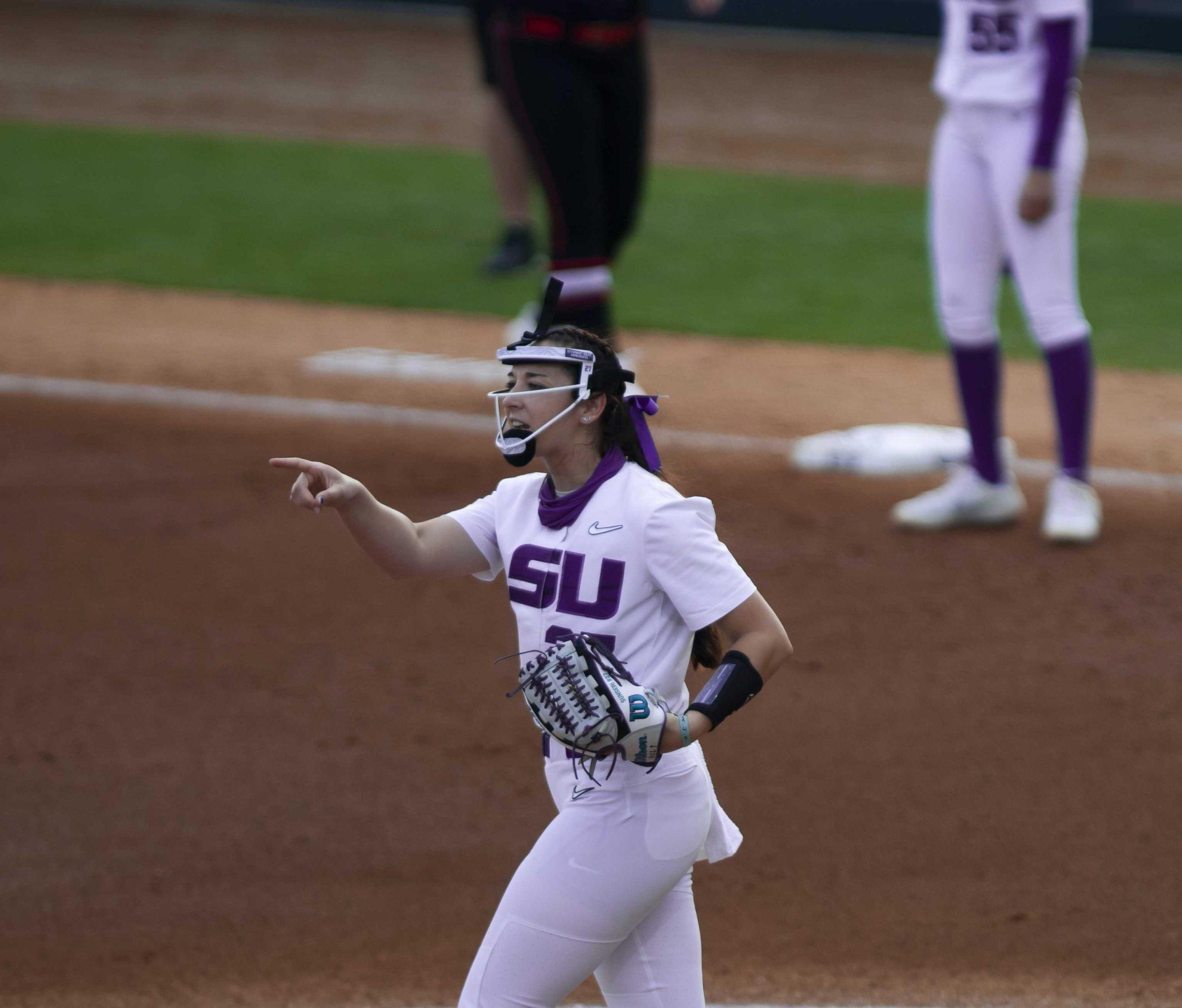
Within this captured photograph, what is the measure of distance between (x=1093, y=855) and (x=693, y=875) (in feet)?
3.08

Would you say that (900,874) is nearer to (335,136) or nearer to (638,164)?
(638,164)

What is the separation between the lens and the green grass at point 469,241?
30.7 ft

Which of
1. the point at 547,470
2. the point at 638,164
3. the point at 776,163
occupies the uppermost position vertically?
the point at 547,470

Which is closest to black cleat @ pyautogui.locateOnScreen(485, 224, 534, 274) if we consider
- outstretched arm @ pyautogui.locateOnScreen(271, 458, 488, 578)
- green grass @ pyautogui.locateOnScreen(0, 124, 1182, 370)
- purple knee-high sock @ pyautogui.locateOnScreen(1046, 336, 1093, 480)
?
green grass @ pyautogui.locateOnScreen(0, 124, 1182, 370)

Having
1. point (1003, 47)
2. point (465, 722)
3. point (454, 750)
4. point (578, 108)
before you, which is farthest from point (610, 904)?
point (578, 108)

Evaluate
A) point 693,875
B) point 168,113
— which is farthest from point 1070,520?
point 168,113

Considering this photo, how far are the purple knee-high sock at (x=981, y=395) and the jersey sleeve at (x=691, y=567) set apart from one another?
334 centimetres

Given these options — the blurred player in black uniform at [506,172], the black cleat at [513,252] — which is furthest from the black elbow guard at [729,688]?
the black cleat at [513,252]

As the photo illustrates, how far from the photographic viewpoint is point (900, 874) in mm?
3770

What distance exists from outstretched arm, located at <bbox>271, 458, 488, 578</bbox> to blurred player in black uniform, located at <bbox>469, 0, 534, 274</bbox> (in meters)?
6.57

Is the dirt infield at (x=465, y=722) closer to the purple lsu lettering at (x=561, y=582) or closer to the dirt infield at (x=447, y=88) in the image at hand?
the purple lsu lettering at (x=561, y=582)

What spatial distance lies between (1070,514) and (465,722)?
2363 millimetres

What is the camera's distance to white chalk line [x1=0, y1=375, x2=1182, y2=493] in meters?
6.51

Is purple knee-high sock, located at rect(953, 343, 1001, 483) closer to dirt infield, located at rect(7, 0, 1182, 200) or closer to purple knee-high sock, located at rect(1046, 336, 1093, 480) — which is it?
purple knee-high sock, located at rect(1046, 336, 1093, 480)
